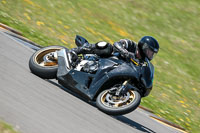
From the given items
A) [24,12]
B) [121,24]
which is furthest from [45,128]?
[121,24]

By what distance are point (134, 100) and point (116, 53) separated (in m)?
1.18

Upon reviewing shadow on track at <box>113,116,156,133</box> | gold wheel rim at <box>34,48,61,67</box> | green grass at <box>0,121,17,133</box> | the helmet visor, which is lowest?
shadow on track at <box>113,116,156,133</box>

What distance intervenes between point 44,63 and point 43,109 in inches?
105

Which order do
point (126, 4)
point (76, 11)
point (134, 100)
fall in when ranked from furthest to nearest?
point (126, 4), point (76, 11), point (134, 100)

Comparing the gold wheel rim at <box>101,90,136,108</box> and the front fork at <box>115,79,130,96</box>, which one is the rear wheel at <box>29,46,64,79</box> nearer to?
the gold wheel rim at <box>101,90,136,108</box>

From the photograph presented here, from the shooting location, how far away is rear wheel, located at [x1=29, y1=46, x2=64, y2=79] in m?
7.60

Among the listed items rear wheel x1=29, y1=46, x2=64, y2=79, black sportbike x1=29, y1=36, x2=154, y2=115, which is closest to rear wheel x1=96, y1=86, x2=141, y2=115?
black sportbike x1=29, y1=36, x2=154, y2=115

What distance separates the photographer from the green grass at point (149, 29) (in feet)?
41.3

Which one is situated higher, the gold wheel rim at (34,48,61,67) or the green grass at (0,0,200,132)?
the gold wheel rim at (34,48,61,67)

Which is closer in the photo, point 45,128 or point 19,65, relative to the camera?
point 45,128

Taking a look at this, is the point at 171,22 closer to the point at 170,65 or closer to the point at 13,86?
the point at 170,65

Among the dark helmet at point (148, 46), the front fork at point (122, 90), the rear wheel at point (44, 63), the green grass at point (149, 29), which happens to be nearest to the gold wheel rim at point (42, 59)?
the rear wheel at point (44, 63)

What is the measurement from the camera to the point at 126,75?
22.9 ft

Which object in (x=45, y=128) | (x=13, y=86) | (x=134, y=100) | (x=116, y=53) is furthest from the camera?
(x=116, y=53)
